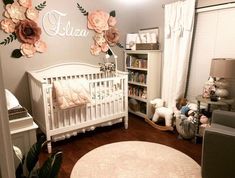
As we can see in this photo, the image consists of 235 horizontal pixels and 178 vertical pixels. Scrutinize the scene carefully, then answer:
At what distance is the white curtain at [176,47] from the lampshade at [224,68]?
0.68 m

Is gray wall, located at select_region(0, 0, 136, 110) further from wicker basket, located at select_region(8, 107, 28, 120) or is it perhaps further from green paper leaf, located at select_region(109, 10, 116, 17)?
wicker basket, located at select_region(8, 107, 28, 120)

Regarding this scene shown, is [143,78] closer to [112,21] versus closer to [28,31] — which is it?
[112,21]

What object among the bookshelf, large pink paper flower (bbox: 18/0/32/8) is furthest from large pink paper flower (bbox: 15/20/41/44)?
the bookshelf

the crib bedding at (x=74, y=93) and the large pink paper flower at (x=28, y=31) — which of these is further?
the large pink paper flower at (x=28, y=31)

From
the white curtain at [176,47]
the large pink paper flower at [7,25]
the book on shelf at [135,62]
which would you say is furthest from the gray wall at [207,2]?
the large pink paper flower at [7,25]

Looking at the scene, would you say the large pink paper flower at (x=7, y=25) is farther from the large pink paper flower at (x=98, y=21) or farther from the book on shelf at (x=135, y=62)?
the book on shelf at (x=135, y=62)

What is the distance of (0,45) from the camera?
8.98 ft

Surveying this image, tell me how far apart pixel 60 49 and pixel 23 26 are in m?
0.63

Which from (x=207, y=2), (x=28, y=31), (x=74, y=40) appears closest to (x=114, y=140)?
(x=74, y=40)

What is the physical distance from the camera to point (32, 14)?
291cm

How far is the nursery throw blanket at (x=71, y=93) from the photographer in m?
2.50

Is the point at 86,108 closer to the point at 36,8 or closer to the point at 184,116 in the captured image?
the point at 184,116

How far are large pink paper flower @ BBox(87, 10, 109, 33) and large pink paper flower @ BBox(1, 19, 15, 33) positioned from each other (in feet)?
3.85

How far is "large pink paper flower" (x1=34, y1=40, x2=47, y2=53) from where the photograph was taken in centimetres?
304
